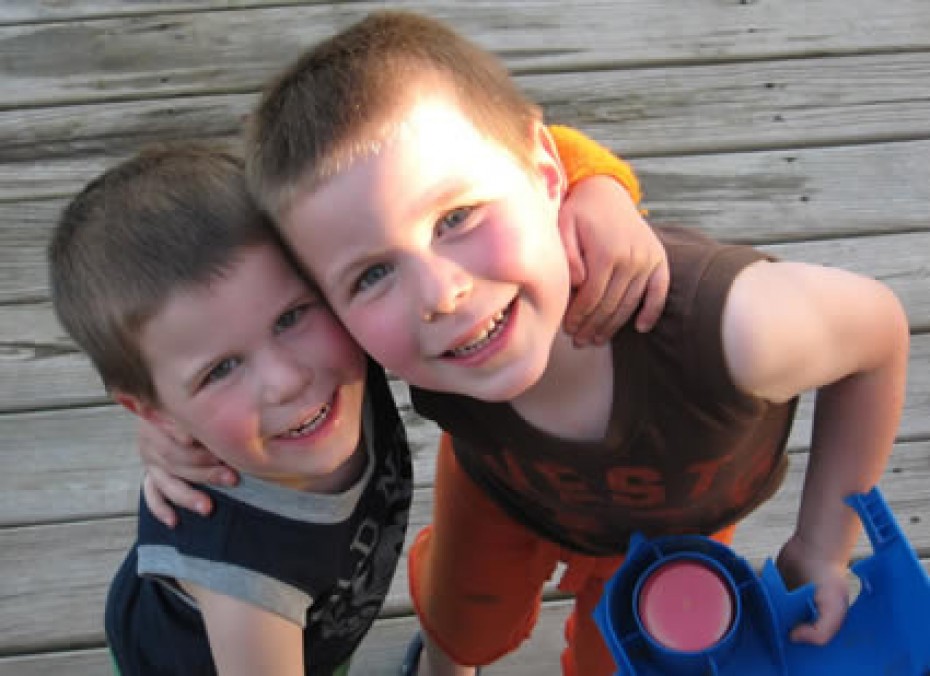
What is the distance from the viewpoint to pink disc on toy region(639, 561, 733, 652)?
0.80 meters

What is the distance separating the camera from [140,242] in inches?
31.6

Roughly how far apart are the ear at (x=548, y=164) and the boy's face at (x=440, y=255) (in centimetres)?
5

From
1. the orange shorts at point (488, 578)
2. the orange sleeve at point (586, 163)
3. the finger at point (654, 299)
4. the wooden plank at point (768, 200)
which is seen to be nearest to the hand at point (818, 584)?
the orange shorts at point (488, 578)

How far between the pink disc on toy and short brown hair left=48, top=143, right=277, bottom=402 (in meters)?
0.40

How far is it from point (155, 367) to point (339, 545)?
238mm

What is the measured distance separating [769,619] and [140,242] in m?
0.56

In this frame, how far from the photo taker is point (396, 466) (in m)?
1.07

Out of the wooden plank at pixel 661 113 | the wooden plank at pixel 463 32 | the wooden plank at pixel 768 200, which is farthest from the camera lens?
the wooden plank at pixel 463 32

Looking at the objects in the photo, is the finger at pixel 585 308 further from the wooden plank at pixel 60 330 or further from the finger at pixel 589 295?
the wooden plank at pixel 60 330

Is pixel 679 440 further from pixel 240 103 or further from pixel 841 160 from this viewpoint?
pixel 240 103

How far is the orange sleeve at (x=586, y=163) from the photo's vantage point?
0.93 metres

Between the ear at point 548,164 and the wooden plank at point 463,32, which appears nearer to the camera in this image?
the ear at point 548,164

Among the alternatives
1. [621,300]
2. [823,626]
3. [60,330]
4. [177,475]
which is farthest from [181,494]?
[60,330]

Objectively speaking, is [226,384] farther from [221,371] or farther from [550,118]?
[550,118]
